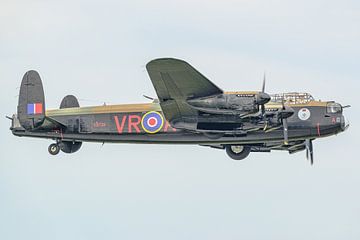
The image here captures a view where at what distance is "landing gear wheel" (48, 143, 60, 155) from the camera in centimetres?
3638

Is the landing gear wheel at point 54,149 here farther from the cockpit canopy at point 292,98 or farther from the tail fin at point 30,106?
the cockpit canopy at point 292,98

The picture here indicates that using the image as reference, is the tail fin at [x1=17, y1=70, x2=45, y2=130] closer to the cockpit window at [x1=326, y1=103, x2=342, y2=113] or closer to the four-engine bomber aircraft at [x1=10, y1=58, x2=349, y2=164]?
the four-engine bomber aircraft at [x1=10, y1=58, x2=349, y2=164]

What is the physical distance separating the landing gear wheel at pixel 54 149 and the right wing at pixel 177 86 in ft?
15.9

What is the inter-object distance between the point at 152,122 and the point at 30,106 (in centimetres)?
458

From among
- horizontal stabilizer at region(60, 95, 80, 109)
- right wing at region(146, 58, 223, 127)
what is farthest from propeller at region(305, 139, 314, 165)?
horizontal stabilizer at region(60, 95, 80, 109)

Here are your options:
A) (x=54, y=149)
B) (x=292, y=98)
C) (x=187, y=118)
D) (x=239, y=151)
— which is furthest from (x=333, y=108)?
(x=54, y=149)

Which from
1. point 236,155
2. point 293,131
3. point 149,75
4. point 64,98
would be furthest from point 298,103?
point 64,98

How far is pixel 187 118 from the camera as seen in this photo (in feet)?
112

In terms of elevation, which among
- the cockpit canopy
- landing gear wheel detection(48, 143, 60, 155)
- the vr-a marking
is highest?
the cockpit canopy

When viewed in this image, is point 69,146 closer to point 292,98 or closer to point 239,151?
point 239,151

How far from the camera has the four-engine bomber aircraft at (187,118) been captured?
108 ft

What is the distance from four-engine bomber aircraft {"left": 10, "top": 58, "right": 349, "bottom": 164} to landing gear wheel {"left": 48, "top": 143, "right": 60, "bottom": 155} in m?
0.04

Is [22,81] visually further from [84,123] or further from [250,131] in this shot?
[250,131]

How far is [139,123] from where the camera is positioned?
117 feet
